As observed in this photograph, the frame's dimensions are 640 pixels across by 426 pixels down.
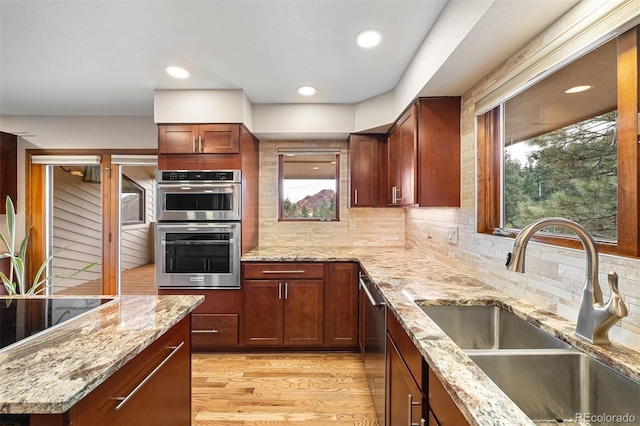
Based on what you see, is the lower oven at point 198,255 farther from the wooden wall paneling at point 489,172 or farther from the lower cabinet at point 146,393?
the wooden wall paneling at point 489,172

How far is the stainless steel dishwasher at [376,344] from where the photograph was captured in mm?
1630

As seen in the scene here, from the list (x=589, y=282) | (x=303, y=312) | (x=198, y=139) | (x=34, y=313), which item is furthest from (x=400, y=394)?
(x=198, y=139)

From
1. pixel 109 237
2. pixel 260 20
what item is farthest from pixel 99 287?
pixel 260 20

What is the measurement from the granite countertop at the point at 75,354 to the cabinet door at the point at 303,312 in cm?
142

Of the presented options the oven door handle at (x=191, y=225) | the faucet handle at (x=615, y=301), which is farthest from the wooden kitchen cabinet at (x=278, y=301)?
the faucet handle at (x=615, y=301)

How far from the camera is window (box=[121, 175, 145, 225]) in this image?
3418 mm

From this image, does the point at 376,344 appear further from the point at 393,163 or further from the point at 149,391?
the point at 393,163

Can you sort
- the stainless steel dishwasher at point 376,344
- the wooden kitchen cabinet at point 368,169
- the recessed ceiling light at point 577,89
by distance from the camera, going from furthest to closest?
the wooden kitchen cabinet at point 368,169, the stainless steel dishwasher at point 376,344, the recessed ceiling light at point 577,89

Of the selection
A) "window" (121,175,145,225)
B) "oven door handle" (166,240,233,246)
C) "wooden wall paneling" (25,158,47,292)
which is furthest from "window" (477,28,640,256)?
"wooden wall paneling" (25,158,47,292)

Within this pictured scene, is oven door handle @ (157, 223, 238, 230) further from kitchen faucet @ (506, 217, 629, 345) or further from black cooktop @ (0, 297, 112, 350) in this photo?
kitchen faucet @ (506, 217, 629, 345)

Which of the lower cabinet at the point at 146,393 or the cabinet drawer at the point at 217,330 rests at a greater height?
the lower cabinet at the point at 146,393

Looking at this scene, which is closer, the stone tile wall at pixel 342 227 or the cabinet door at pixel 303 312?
the cabinet door at pixel 303 312

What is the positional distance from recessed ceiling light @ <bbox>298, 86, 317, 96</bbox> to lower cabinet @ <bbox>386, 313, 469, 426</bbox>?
1.98 m

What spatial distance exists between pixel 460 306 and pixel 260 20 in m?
1.85
